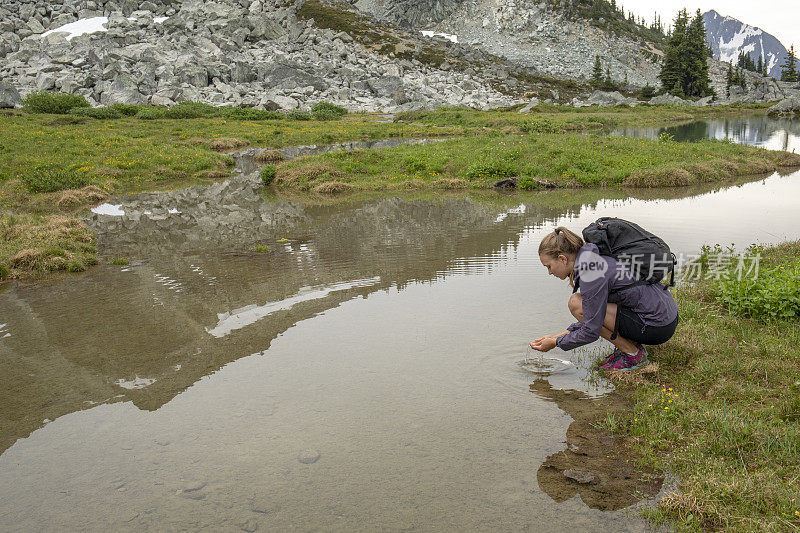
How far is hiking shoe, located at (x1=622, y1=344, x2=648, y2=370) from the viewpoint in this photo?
245 inches

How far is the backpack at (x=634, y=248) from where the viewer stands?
534cm

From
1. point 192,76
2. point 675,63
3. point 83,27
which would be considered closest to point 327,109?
point 192,76

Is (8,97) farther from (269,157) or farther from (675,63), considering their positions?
(675,63)

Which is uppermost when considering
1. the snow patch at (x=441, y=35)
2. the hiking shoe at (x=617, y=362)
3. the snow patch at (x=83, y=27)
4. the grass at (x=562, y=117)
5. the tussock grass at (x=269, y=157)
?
the snow patch at (x=441, y=35)

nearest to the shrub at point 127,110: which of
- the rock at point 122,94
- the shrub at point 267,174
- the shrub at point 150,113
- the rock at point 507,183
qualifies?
the shrub at point 150,113

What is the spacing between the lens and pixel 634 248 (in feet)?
17.7

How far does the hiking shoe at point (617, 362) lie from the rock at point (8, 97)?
70.4 metres

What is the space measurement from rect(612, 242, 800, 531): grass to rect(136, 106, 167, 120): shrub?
55882 mm

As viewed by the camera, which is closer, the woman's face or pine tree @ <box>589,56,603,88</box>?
the woman's face

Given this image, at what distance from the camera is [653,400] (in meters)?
5.48

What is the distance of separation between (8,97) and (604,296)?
233ft

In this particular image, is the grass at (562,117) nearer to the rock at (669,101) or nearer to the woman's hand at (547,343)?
the rock at (669,101)

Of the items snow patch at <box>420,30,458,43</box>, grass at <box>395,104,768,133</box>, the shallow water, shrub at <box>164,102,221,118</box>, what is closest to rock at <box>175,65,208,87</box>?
shrub at <box>164,102,221,118</box>

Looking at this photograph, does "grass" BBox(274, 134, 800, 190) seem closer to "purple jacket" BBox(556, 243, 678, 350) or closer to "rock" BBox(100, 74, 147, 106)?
"purple jacket" BBox(556, 243, 678, 350)
